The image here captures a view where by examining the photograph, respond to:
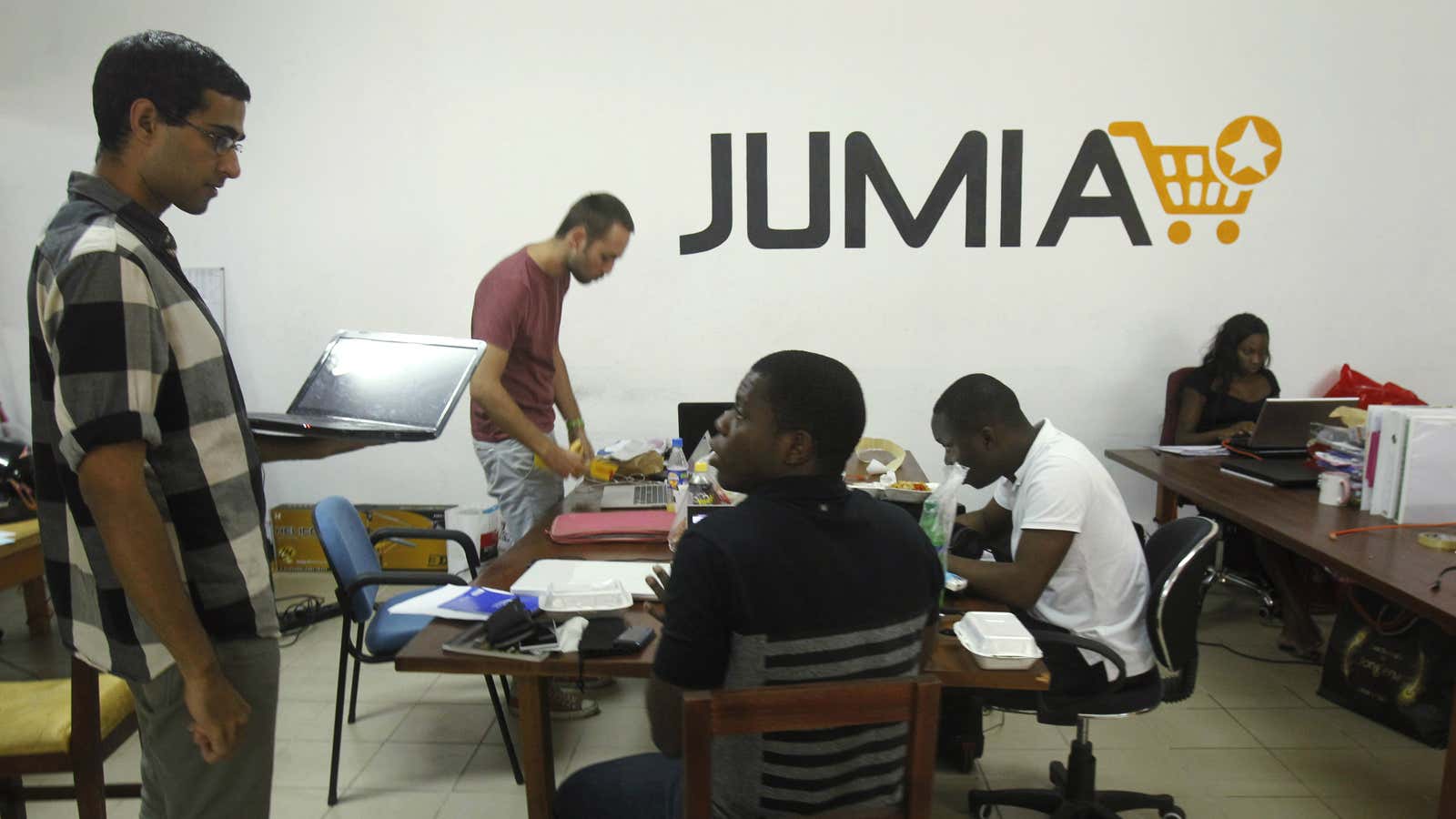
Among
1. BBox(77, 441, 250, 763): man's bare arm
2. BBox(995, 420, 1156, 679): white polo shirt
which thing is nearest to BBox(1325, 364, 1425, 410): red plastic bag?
BBox(995, 420, 1156, 679): white polo shirt

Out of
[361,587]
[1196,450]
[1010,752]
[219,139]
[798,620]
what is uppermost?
[219,139]

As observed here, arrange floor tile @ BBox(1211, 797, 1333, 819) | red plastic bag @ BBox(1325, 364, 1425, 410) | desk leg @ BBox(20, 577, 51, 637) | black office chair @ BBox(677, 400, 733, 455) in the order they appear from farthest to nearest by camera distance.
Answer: red plastic bag @ BBox(1325, 364, 1425, 410) < desk leg @ BBox(20, 577, 51, 637) < black office chair @ BBox(677, 400, 733, 455) < floor tile @ BBox(1211, 797, 1333, 819)

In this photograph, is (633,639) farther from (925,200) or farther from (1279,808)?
(925,200)

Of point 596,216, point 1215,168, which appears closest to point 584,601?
point 596,216

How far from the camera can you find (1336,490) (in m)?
2.70

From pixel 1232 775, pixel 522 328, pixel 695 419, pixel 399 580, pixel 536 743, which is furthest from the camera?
pixel 695 419

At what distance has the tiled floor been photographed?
2.31 m

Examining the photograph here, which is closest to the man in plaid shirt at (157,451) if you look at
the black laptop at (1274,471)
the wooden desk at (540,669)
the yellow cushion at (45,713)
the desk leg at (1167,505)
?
the wooden desk at (540,669)

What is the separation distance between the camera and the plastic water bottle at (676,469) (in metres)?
2.72

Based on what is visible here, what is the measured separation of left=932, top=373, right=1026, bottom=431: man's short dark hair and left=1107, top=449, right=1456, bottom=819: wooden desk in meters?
0.90

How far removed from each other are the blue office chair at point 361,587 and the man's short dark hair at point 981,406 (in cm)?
125

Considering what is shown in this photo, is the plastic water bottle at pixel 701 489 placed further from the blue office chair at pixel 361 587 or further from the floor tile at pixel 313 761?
the floor tile at pixel 313 761

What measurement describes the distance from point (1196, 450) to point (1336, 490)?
2.78 ft

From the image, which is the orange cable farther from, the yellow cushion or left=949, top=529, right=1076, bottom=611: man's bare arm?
the yellow cushion
